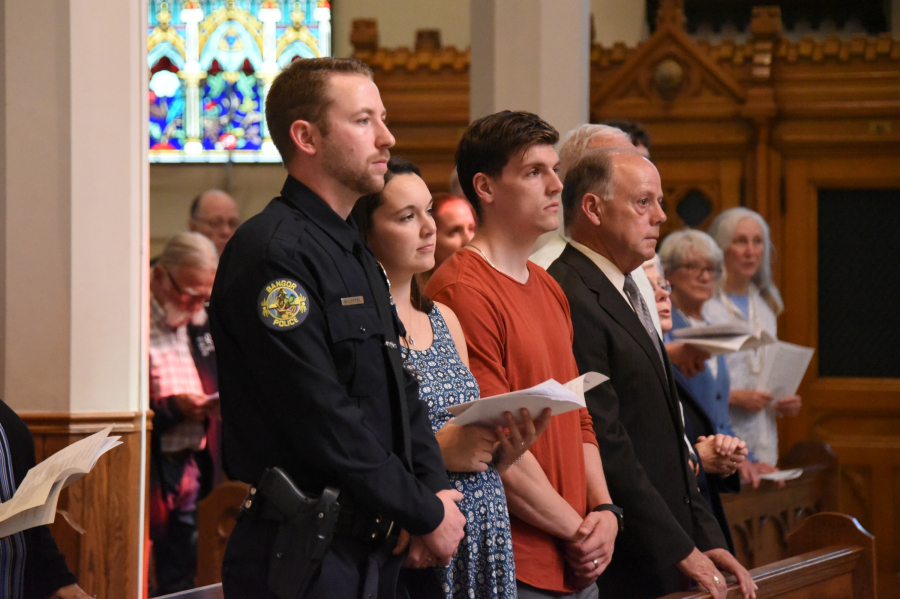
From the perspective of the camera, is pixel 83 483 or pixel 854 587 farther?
pixel 83 483

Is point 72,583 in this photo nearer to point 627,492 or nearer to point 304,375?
point 304,375

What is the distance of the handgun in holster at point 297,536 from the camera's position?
5.39 feet

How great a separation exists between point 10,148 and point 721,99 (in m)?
3.81

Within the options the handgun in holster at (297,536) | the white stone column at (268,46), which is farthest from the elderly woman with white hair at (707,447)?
the white stone column at (268,46)

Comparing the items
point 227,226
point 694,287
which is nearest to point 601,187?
point 694,287

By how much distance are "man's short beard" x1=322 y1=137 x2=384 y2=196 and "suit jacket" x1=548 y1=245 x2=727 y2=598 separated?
0.92m

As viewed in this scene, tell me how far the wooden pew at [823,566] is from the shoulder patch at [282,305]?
1.43m

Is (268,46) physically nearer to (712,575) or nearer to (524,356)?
(524,356)

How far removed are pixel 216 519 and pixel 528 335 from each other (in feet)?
6.33

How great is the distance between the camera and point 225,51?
8.73 metres

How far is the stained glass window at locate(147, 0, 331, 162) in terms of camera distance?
8.69 meters

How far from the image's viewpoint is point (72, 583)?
2361 millimetres

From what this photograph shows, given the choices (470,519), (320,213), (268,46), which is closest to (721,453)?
(470,519)

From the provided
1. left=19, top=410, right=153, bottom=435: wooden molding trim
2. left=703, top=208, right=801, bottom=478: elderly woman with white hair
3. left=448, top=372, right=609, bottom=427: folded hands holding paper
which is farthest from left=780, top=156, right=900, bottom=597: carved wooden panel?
left=448, top=372, right=609, bottom=427: folded hands holding paper
